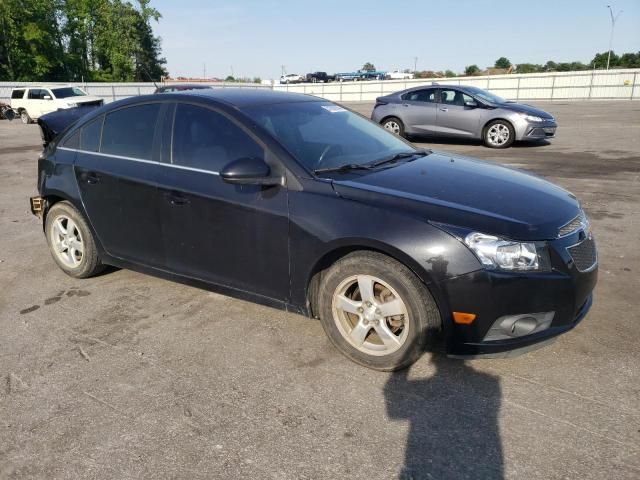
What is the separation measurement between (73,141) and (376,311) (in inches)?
125

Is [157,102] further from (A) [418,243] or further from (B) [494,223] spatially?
(B) [494,223]

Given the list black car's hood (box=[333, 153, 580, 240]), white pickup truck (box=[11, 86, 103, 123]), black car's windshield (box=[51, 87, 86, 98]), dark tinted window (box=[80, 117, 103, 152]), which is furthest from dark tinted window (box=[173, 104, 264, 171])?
black car's windshield (box=[51, 87, 86, 98])

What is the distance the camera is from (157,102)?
159 inches

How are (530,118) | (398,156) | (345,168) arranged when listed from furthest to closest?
1. (530,118)
2. (398,156)
3. (345,168)

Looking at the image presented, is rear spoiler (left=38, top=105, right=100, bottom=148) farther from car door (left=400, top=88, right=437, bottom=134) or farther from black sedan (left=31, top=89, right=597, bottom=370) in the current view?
black sedan (left=31, top=89, right=597, bottom=370)

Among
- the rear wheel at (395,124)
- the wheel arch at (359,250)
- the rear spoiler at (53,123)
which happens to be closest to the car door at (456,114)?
the rear wheel at (395,124)

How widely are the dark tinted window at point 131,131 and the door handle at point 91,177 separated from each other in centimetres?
21

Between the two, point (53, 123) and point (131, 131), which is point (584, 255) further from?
point (53, 123)

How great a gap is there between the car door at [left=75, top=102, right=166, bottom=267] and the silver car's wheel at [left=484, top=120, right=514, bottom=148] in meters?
10.3

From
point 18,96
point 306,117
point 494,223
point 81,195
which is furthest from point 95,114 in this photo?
point 18,96

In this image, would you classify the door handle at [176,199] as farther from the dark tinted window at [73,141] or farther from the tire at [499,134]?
the tire at [499,134]

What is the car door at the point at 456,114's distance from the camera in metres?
12.8

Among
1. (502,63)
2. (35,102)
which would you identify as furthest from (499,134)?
(502,63)

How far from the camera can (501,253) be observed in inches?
109
